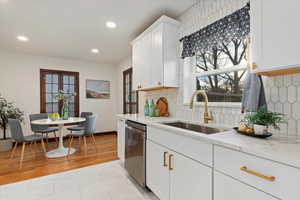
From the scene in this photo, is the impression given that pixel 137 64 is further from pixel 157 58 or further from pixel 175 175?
pixel 175 175

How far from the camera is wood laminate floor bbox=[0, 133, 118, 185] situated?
216 centimetres

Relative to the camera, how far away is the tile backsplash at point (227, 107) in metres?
1.07

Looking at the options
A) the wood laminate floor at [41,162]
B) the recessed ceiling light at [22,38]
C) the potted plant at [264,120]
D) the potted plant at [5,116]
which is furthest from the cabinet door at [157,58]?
the potted plant at [5,116]

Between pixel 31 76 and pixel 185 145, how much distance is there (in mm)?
4496

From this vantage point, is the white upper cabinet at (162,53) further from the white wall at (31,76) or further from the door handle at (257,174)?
the white wall at (31,76)

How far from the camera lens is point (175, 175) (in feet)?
4.23

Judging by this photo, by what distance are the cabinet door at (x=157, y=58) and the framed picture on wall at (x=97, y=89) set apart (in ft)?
9.77

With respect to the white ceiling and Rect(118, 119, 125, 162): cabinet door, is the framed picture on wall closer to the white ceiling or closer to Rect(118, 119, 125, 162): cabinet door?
the white ceiling

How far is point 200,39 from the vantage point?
1745 mm

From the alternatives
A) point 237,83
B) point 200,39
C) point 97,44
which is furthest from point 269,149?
point 97,44

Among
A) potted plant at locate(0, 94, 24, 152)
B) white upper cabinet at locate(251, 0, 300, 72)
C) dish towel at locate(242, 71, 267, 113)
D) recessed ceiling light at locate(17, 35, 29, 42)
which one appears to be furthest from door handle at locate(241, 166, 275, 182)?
potted plant at locate(0, 94, 24, 152)

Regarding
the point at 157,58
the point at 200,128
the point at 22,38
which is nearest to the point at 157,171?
the point at 200,128

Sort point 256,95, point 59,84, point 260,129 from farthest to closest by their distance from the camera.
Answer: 1. point 59,84
2. point 256,95
3. point 260,129

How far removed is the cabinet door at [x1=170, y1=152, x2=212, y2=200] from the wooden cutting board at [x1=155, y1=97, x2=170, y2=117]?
1.06 meters
